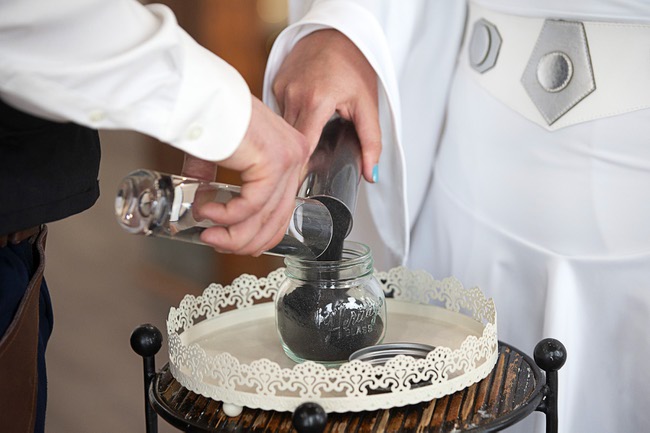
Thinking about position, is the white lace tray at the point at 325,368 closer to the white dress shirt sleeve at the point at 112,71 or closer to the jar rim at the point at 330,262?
the jar rim at the point at 330,262

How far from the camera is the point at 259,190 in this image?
700 millimetres

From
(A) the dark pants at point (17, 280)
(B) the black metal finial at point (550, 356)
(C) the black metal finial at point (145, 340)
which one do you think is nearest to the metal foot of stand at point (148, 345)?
(C) the black metal finial at point (145, 340)

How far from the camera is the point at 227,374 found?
74 cm

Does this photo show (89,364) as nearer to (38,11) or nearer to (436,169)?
(436,169)

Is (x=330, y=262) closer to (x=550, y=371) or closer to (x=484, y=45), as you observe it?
(x=550, y=371)

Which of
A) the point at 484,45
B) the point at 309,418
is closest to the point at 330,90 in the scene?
the point at 484,45

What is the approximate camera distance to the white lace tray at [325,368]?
72 centimetres

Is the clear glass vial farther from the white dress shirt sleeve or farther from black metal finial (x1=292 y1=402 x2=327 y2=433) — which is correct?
black metal finial (x1=292 y1=402 x2=327 y2=433)

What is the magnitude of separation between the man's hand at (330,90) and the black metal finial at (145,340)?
0.90 feet

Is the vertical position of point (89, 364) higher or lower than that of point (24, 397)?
lower

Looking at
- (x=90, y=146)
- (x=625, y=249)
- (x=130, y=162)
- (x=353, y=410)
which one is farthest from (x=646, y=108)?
(x=130, y=162)

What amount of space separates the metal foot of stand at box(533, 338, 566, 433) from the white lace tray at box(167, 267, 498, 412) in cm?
5

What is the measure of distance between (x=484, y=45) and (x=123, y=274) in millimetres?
2423

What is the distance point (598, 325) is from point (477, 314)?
0.17 meters
